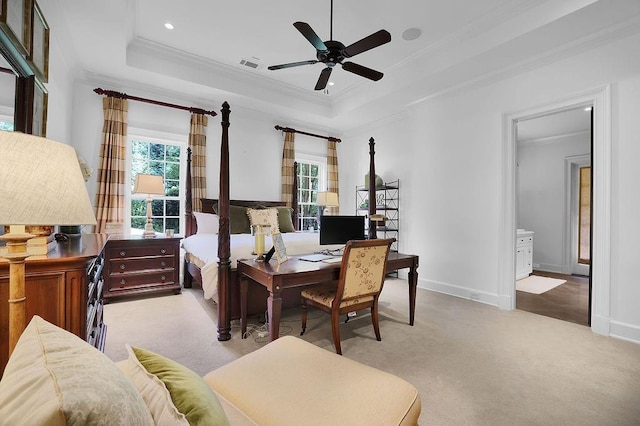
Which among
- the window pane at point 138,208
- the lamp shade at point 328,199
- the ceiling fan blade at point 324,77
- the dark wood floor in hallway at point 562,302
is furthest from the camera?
the lamp shade at point 328,199

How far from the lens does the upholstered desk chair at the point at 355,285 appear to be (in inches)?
90.0

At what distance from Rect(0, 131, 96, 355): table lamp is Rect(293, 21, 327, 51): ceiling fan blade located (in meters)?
1.97

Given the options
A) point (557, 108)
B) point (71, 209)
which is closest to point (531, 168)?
point (557, 108)

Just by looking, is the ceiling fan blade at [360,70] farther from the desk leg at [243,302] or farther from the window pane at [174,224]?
the window pane at [174,224]

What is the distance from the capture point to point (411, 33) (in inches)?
135

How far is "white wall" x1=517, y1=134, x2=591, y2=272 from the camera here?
5828mm

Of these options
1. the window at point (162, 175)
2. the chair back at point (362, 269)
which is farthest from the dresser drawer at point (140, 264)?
the chair back at point (362, 269)

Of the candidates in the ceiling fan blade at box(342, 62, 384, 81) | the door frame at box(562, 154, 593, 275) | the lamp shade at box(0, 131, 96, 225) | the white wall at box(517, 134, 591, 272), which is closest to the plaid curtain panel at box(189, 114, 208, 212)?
the ceiling fan blade at box(342, 62, 384, 81)

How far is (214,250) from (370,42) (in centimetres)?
242

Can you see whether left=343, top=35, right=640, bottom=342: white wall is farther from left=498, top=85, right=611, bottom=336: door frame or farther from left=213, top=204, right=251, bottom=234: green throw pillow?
left=213, top=204, right=251, bottom=234: green throw pillow

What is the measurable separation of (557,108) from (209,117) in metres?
4.67

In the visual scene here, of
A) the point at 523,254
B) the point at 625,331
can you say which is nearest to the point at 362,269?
the point at 625,331

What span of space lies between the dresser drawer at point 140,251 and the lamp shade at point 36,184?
3135 mm

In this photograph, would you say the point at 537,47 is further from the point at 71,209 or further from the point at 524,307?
the point at 71,209
